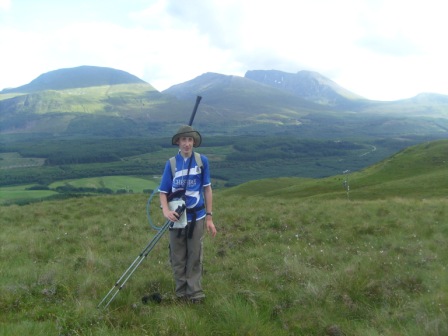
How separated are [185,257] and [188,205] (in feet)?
3.70

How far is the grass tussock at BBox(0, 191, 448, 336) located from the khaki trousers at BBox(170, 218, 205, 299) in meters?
0.39

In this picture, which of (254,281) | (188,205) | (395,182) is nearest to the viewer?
(188,205)

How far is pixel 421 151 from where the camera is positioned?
56219 mm

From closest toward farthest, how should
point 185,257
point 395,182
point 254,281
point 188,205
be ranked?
point 188,205 < point 185,257 < point 254,281 < point 395,182

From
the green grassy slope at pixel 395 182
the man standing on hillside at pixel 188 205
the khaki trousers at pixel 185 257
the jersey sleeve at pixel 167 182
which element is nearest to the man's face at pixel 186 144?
the man standing on hillside at pixel 188 205

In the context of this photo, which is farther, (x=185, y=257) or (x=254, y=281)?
(x=254, y=281)

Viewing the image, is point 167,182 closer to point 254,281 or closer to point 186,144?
point 186,144

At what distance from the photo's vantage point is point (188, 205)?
8.04 metres

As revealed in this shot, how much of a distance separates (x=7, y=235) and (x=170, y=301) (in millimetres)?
9753

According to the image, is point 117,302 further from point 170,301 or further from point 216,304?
point 216,304

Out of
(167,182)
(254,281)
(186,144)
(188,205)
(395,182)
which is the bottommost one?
(395,182)

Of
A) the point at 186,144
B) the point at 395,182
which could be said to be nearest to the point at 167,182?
the point at 186,144

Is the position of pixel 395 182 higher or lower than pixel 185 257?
lower

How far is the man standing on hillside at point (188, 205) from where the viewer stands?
7.94m
